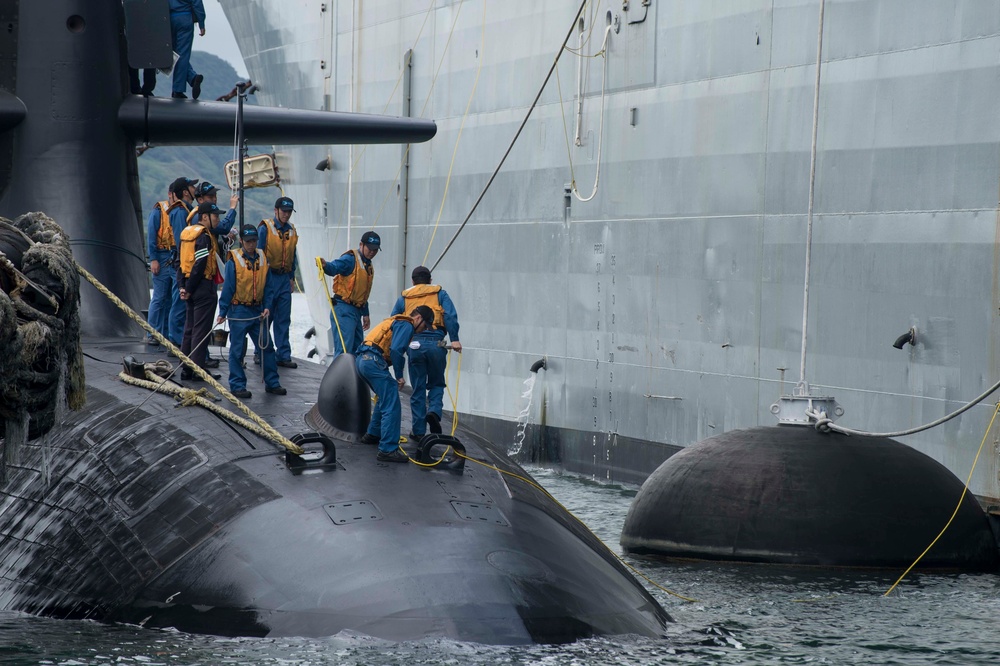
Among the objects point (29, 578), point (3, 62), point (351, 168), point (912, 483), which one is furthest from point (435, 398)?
point (351, 168)

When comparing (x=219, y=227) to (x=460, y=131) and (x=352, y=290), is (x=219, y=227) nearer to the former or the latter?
(x=352, y=290)

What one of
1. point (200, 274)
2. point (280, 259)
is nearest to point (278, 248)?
point (280, 259)

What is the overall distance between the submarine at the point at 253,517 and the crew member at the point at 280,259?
64 centimetres

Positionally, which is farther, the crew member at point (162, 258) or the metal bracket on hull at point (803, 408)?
the crew member at point (162, 258)

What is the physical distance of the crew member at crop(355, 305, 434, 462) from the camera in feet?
29.8

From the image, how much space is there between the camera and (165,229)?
13.7m

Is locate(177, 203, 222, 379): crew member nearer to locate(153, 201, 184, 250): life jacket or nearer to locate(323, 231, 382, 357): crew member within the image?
locate(323, 231, 382, 357): crew member

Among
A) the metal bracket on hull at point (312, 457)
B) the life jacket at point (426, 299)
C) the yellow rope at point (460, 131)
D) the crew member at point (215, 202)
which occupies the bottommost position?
the metal bracket on hull at point (312, 457)

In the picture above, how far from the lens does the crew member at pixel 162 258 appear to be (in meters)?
13.6

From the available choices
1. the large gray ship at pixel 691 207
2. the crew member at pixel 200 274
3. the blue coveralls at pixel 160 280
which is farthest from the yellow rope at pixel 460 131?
the crew member at pixel 200 274

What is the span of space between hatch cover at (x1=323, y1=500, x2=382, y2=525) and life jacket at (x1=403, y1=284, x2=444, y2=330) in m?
3.16

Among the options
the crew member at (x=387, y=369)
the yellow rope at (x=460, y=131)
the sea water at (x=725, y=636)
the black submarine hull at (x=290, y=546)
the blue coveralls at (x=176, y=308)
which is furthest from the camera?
the yellow rope at (x=460, y=131)

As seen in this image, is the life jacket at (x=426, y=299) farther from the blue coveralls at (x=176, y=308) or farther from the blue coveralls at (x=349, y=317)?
the blue coveralls at (x=176, y=308)

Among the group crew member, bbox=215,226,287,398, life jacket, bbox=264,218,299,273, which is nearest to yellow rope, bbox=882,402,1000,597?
crew member, bbox=215,226,287,398
